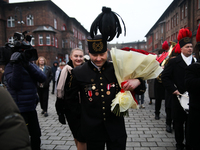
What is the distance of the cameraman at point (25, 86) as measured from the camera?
266 cm

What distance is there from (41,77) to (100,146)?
1.72m

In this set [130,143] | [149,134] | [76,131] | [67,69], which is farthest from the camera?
[149,134]

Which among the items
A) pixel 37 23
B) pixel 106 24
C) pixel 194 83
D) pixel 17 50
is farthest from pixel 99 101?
pixel 37 23

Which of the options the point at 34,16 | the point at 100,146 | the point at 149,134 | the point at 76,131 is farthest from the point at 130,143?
the point at 34,16

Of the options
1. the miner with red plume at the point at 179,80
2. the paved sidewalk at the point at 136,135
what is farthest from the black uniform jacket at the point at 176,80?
the paved sidewalk at the point at 136,135

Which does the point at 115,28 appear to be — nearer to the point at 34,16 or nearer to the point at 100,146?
the point at 100,146

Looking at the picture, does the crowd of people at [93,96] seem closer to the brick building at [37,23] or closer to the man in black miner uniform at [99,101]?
the man in black miner uniform at [99,101]

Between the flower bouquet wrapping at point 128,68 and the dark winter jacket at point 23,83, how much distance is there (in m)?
1.70

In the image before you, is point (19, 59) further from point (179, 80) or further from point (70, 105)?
point (179, 80)

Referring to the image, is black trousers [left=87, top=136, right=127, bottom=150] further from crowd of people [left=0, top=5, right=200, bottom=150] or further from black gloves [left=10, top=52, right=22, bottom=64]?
black gloves [left=10, top=52, right=22, bottom=64]

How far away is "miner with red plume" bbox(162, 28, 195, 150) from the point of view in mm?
3184

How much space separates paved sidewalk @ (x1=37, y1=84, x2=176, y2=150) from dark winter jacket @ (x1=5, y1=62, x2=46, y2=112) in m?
1.27

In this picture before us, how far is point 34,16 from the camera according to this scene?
27953 mm

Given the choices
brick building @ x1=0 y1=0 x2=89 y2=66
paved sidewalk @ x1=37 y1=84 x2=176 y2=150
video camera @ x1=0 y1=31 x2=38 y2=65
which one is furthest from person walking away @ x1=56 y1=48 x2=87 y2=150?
brick building @ x1=0 y1=0 x2=89 y2=66
